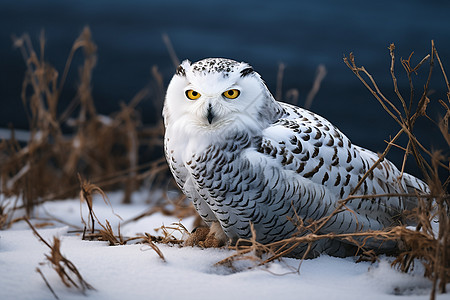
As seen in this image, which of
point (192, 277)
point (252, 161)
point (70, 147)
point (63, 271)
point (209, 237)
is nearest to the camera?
point (63, 271)

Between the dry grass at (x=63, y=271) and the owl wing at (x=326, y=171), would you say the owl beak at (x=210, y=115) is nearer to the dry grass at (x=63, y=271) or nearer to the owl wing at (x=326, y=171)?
the owl wing at (x=326, y=171)

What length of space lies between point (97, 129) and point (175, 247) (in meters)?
1.75

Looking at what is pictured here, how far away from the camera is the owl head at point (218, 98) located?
119 cm

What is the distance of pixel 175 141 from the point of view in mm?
1275

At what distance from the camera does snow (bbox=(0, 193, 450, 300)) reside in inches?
36.9

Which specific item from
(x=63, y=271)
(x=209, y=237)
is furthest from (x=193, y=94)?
(x=63, y=271)

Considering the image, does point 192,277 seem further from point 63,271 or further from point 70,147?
point 70,147

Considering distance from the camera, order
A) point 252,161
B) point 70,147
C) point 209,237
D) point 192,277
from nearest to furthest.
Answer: point 192,277, point 252,161, point 209,237, point 70,147

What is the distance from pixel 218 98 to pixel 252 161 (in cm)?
18

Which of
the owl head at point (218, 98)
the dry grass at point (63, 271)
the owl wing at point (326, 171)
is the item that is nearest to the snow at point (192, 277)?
the dry grass at point (63, 271)

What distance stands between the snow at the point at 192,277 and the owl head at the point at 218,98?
13.2 inches

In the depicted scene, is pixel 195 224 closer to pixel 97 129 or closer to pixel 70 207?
pixel 70 207

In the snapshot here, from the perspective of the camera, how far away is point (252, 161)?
3.87ft

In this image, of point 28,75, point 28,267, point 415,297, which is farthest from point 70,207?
point 415,297
